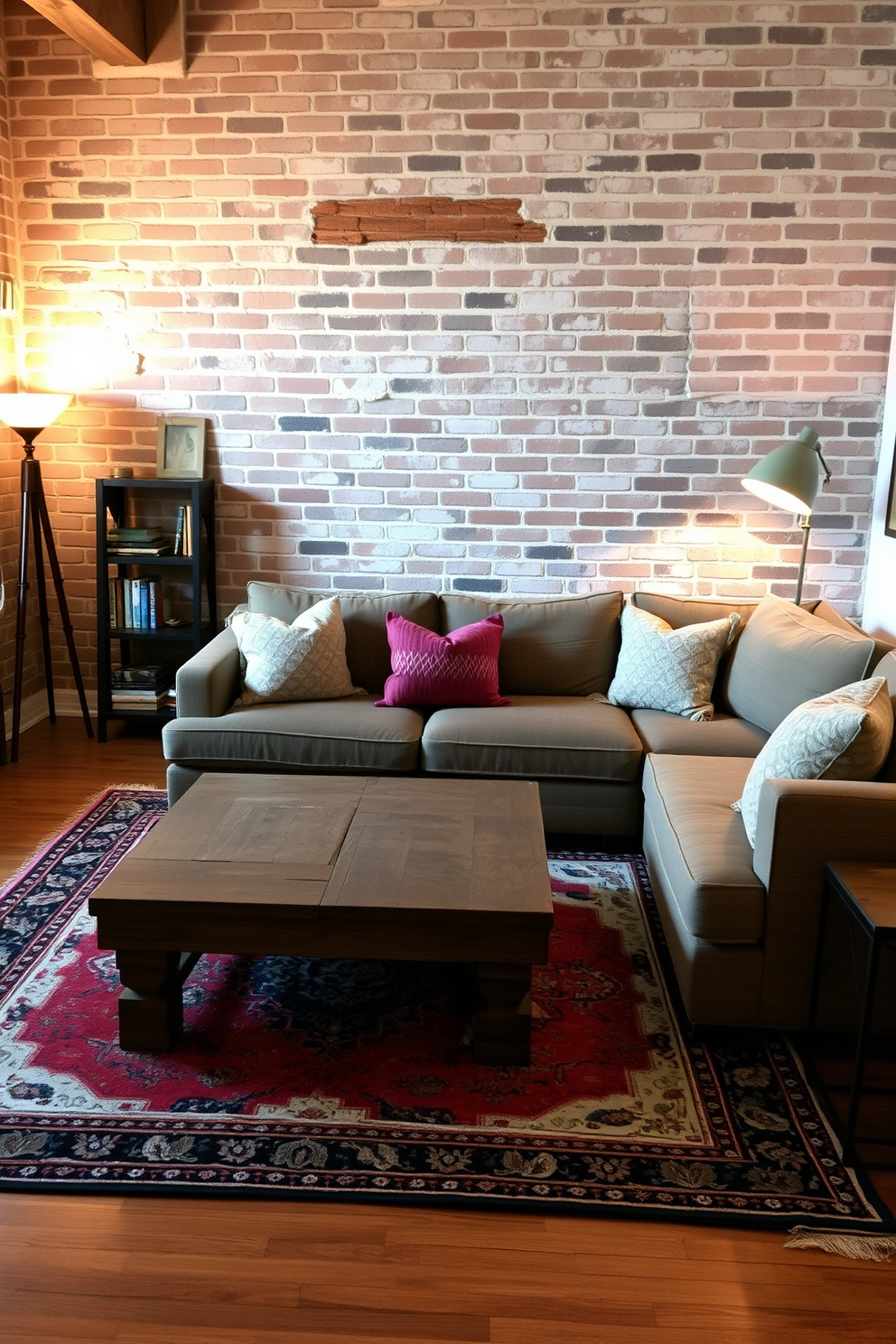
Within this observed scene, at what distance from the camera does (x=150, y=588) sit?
15.2 ft

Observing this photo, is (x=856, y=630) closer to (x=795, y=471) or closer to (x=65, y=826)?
(x=795, y=471)

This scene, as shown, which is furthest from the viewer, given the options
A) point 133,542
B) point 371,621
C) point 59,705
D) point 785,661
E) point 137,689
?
point 59,705

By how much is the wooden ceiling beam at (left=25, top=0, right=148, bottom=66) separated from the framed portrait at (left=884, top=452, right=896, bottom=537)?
325cm

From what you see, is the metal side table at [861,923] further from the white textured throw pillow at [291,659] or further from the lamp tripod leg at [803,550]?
the white textured throw pillow at [291,659]

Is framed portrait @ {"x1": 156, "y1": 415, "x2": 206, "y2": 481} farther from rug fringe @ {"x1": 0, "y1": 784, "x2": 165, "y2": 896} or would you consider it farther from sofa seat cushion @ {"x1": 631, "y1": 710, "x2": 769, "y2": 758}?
sofa seat cushion @ {"x1": 631, "y1": 710, "x2": 769, "y2": 758}

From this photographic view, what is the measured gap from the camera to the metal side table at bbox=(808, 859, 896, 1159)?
206cm

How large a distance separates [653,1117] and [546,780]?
142 cm

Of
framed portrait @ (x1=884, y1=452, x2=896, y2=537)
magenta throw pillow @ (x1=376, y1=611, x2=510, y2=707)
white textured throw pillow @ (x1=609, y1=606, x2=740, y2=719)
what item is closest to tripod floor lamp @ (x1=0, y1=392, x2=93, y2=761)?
magenta throw pillow @ (x1=376, y1=611, x2=510, y2=707)

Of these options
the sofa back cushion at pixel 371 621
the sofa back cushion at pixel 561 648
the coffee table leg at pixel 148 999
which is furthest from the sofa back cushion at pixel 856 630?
the coffee table leg at pixel 148 999

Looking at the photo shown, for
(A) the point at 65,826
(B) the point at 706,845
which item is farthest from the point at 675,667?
(A) the point at 65,826

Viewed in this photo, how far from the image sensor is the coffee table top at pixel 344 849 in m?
2.39

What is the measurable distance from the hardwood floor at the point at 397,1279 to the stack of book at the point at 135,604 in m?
2.91

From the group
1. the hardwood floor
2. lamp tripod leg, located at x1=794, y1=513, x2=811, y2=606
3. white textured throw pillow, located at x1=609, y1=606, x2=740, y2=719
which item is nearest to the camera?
the hardwood floor

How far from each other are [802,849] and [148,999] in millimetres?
1509
